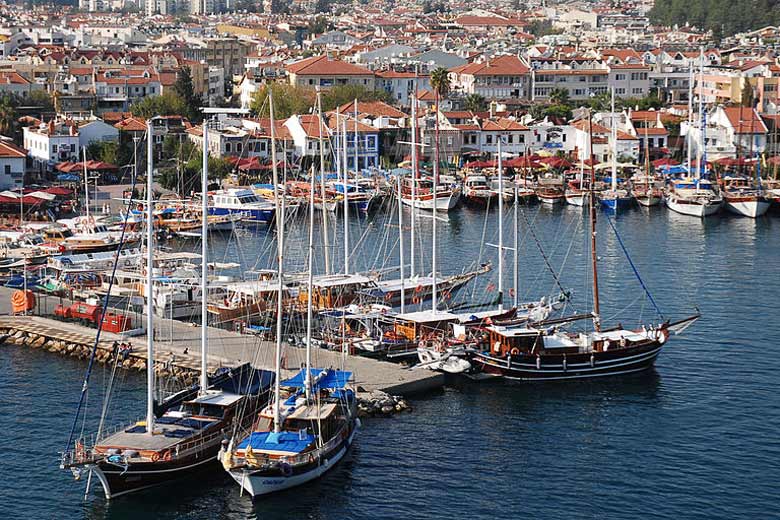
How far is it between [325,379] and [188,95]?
42926mm

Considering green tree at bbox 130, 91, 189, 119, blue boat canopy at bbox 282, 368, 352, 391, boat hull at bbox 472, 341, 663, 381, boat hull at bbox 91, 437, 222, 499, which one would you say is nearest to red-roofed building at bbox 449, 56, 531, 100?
green tree at bbox 130, 91, 189, 119

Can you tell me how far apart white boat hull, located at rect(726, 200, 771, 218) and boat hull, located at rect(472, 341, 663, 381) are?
22.1 metres

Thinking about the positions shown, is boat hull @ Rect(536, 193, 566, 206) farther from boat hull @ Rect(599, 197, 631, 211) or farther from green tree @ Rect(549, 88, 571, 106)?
green tree @ Rect(549, 88, 571, 106)

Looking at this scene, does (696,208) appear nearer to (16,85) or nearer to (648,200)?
(648,200)

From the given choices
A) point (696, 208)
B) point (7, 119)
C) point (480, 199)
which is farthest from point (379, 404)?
point (7, 119)

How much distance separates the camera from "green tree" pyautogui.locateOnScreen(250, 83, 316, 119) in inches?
2431

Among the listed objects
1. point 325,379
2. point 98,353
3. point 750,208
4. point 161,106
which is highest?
point 161,106

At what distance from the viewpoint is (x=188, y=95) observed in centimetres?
6456

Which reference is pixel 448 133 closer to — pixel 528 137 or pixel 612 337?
pixel 528 137

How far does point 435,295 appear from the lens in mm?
29781

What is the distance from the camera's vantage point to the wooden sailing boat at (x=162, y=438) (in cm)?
2095

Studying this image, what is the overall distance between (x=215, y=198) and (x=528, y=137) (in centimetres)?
1718

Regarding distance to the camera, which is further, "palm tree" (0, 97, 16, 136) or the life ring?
"palm tree" (0, 97, 16, 136)

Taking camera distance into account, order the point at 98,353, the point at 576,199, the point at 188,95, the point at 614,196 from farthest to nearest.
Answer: the point at 188,95, the point at 576,199, the point at 614,196, the point at 98,353
